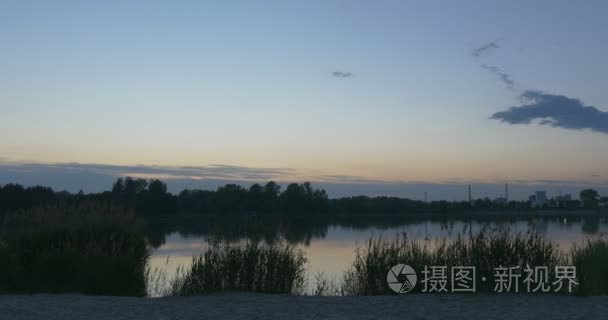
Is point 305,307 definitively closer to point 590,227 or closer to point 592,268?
point 592,268

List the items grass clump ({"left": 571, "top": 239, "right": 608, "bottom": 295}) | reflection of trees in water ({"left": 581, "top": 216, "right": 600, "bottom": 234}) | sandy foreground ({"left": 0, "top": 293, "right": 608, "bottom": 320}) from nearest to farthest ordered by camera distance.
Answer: sandy foreground ({"left": 0, "top": 293, "right": 608, "bottom": 320})
grass clump ({"left": 571, "top": 239, "right": 608, "bottom": 295})
reflection of trees in water ({"left": 581, "top": 216, "right": 600, "bottom": 234})

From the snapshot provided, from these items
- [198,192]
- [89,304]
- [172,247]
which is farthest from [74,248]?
[198,192]

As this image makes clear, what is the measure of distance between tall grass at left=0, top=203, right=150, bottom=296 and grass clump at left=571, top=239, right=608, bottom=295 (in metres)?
6.53

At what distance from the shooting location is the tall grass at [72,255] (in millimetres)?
8766

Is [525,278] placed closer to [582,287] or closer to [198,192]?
[582,287]

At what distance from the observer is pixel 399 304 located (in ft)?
23.9

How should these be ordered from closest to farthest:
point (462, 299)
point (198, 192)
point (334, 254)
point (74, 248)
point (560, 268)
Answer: point (462, 299), point (560, 268), point (74, 248), point (334, 254), point (198, 192)

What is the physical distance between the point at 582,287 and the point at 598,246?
135 centimetres

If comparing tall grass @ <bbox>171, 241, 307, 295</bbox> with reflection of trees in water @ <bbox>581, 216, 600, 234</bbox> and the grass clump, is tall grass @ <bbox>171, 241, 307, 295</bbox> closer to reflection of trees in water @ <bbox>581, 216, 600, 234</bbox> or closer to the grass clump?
the grass clump

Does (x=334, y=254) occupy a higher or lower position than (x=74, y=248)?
lower
